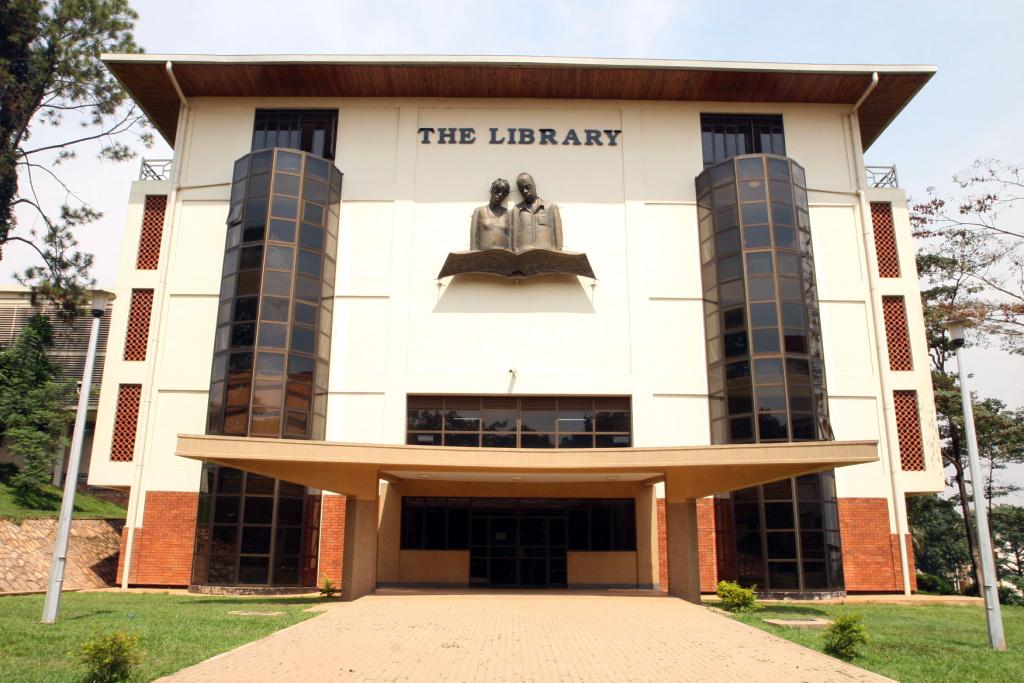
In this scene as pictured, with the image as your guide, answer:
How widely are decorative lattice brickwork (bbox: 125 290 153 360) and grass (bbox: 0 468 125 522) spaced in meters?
5.88

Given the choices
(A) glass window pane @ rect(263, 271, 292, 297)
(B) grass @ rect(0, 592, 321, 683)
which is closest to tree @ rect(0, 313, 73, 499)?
(B) grass @ rect(0, 592, 321, 683)

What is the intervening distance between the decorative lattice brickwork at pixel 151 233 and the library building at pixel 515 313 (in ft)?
0.41

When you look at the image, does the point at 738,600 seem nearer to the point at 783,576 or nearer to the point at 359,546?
the point at 783,576

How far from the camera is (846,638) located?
36.0ft

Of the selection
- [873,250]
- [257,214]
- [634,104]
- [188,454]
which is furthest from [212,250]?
[873,250]

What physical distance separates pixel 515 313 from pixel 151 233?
12.8m

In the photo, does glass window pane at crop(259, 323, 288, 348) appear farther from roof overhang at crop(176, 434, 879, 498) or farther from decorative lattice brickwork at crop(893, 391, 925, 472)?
decorative lattice brickwork at crop(893, 391, 925, 472)

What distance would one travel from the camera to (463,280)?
24.1 meters

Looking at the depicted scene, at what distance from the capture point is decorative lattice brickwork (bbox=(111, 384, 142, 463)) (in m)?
23.0

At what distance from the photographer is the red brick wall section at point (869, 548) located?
859 inches

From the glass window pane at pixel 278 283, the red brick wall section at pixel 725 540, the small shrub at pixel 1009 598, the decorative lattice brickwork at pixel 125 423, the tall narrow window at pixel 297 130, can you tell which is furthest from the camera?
the tall narrow window at pixel 297 130

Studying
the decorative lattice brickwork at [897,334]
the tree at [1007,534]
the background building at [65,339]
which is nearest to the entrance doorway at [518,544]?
the decorative lattice brickwork at [897,334]

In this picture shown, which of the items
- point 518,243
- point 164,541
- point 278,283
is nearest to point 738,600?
point 518,243

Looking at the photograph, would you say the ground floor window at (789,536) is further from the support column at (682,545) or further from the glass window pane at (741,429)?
the support column at (682,545)
